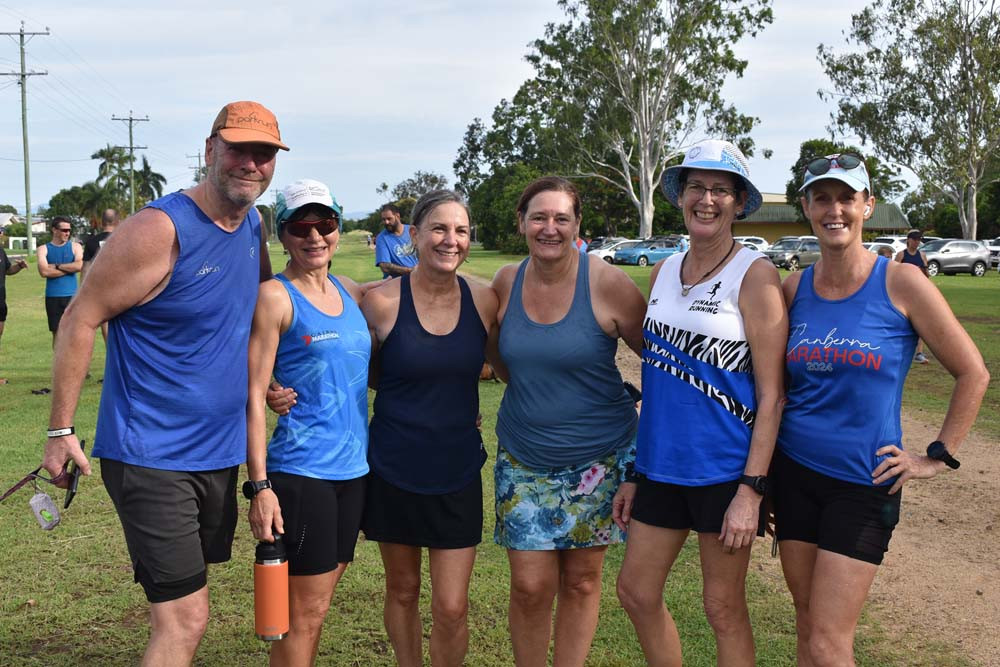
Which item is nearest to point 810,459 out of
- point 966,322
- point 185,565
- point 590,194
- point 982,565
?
point 185,565

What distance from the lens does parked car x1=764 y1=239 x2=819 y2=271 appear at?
41.1m

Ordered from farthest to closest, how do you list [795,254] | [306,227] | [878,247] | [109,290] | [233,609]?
[795,254] < [878,247] < [233,609] < [306,227] < [109,290]

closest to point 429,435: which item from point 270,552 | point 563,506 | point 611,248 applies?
point 563,506

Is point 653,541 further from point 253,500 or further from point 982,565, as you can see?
point 982,565

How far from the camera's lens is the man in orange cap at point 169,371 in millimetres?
3105

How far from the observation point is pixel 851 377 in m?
3.15

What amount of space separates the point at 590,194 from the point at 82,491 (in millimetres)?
57385

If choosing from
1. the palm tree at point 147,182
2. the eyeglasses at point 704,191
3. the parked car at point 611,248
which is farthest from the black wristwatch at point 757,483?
the palm tree at point 147,182

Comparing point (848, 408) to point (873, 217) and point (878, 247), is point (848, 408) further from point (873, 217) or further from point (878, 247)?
point (873, 217)

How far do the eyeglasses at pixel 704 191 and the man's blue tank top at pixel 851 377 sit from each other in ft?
1.80

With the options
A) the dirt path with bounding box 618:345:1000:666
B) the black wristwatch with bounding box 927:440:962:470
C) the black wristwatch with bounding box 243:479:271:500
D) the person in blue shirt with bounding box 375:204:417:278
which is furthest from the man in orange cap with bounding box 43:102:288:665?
the person in blue shirt with bounding box 375:204:417:278

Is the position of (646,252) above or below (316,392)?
below

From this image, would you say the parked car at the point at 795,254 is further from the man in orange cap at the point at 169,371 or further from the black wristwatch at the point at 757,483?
the man in orange cap at the point at 169,371

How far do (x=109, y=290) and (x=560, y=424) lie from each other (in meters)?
1.73
